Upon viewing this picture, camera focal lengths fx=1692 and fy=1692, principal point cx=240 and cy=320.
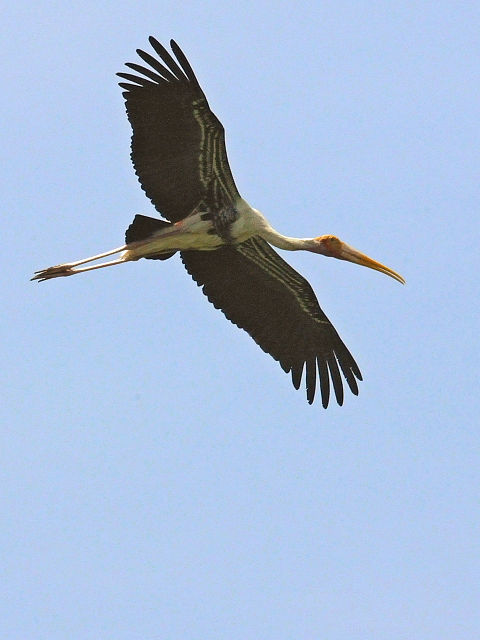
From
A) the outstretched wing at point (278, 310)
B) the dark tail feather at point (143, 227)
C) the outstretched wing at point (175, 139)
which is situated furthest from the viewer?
the outstretched wing at point (278, 310)

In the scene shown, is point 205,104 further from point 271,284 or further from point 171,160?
point 271,284

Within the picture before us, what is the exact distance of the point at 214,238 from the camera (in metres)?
22.0

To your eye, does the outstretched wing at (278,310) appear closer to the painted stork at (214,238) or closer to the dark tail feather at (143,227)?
the painted stork at (214,238)

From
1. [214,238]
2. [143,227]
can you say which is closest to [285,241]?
[214,238]

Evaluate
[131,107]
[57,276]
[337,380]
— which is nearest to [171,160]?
[131,107]

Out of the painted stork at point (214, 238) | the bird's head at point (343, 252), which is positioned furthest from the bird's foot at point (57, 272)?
the bird's head at point (343, 252)

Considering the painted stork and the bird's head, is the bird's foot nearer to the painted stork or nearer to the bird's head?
the painted stork

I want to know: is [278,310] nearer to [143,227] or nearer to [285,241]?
[285,241]

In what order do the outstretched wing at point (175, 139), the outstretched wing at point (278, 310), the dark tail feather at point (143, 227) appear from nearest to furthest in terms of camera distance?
the outstretched wing at point (175, 139) < the dark tail feather at point (143, 227) < the outstretched wing at point (278, 310)

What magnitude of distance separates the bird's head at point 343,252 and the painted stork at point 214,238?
0.01 meters

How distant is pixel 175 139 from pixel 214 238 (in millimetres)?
1531

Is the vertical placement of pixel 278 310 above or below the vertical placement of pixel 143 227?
below

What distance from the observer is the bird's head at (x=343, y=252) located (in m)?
23.0

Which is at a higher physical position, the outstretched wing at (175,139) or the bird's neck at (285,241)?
the outstretched wing at (175,139)
